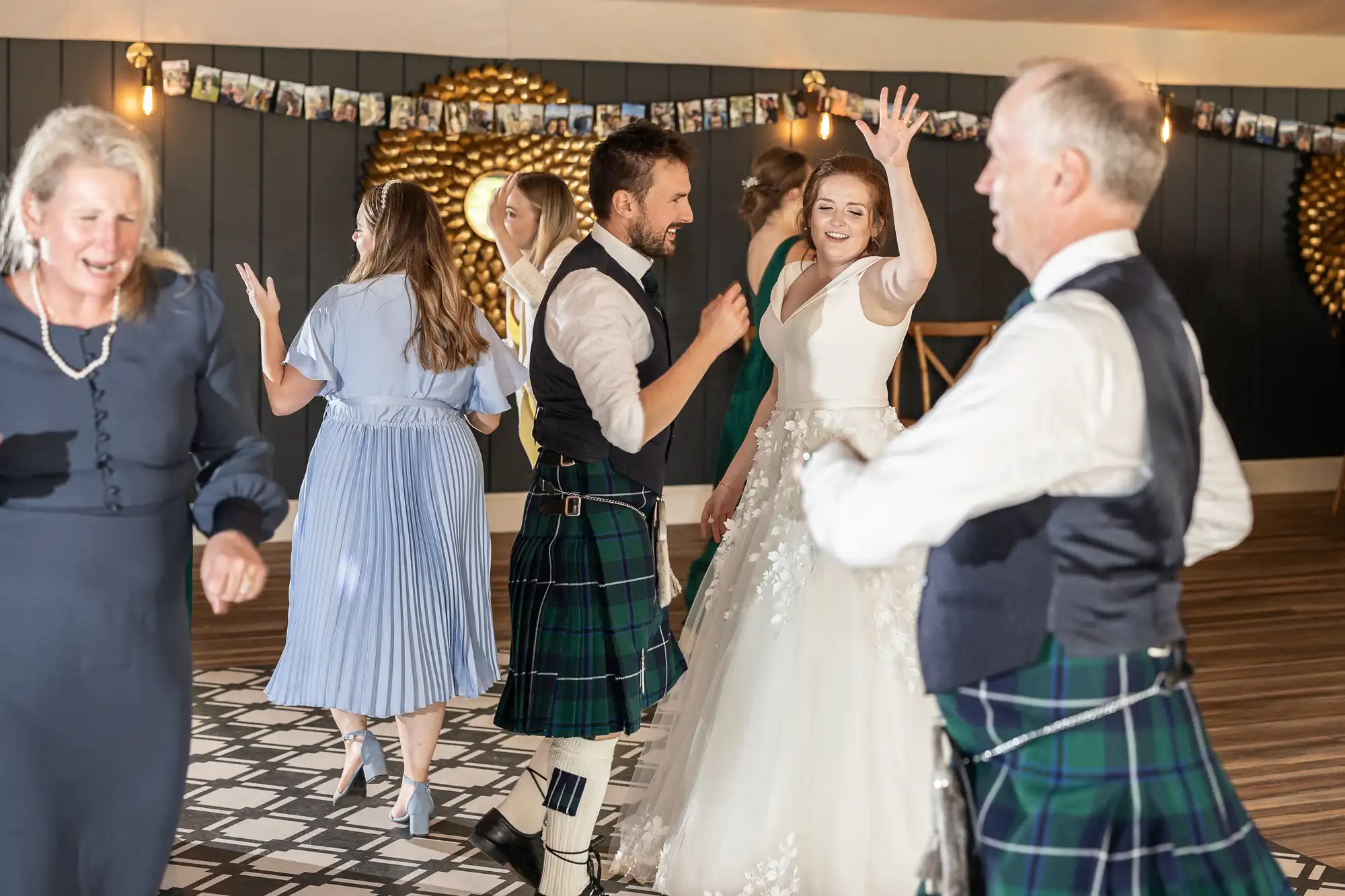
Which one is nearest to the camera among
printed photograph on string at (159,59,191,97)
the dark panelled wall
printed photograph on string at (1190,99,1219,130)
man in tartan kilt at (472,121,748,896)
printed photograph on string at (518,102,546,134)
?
man in tartan kilt at (472,121,748,896)

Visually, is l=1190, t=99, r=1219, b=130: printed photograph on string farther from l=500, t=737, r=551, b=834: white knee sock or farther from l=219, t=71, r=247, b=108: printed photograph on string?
l=500, t=737, r=551, b=834: white knee sock

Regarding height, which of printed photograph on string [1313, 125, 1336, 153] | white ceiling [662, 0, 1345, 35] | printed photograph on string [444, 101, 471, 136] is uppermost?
white ceiling [662, 0, 1345, 35]

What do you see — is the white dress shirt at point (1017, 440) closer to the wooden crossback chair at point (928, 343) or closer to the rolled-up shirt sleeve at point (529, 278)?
the rolled-up shirt sleeve at point (529, 278)

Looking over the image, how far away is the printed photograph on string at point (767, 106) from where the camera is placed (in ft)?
26.1

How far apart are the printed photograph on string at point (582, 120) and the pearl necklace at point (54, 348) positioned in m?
5.96

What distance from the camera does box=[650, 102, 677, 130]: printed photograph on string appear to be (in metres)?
7.78

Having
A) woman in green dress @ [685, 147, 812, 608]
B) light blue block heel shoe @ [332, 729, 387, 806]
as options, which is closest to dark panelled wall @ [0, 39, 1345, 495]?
woman in green dress @ [685, 147, 812, 608]

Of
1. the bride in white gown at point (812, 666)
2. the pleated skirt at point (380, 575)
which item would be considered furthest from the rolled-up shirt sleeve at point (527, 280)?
the bride in white gown at point (812, 666)

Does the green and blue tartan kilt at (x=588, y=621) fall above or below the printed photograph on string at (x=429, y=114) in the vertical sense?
below

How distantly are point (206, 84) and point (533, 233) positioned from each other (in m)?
2.95

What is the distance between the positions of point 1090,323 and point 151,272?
3.90 feet

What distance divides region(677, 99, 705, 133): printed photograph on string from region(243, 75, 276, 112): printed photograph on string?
7.02ft

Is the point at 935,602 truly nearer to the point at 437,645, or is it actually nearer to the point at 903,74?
the point at 437,645

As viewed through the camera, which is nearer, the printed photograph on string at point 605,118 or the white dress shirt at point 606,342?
the white dress shirt at point 606,342
